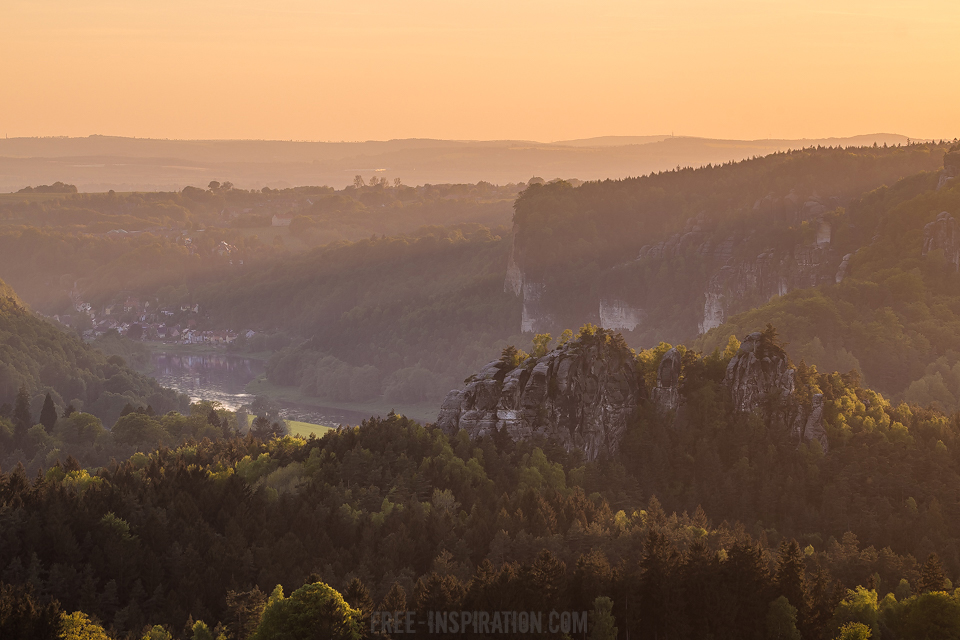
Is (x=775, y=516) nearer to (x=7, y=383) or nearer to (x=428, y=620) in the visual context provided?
(x=428, y=620)

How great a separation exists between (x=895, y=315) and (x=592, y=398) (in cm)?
7499

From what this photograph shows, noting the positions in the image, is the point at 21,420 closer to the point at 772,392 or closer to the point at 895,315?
the point at 772,392

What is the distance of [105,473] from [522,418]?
1337 inches

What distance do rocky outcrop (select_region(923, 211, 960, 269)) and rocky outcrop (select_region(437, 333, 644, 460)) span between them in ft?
294

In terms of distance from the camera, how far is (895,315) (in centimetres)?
16362

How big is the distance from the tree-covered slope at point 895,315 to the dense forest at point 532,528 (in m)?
38.2

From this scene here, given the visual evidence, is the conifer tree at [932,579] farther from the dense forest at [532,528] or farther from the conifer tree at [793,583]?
the conifer tree at [793,583]

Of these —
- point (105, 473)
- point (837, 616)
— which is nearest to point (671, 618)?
point (837, 616)

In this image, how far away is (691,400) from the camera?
350ft

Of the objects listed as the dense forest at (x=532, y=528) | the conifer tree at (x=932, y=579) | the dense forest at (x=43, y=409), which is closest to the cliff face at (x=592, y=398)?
the dense forest at (x=532, y=528)

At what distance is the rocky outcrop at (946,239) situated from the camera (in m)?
177

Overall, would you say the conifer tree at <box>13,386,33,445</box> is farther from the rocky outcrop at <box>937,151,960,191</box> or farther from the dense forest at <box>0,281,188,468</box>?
the rocky outcrop at <box>937,151,960,191</box>

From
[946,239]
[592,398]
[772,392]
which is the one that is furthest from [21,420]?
[946,239]

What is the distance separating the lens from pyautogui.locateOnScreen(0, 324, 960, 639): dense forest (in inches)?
2525
